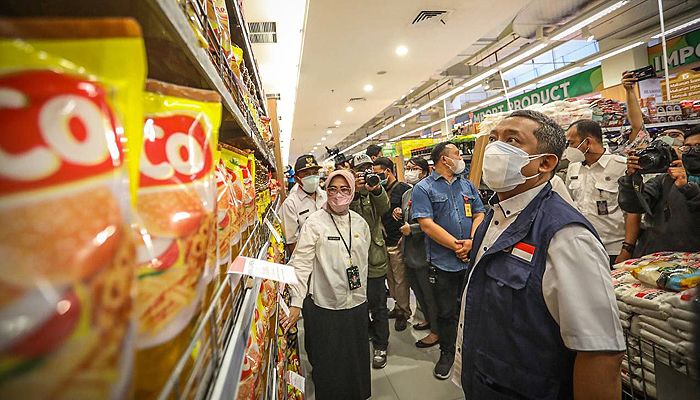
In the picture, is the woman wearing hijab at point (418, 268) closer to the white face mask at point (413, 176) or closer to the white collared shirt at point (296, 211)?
the white collared shirt at point (296, 211)

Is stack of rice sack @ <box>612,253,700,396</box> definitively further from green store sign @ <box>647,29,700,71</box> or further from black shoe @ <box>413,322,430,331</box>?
green store sign @ <box>647,29,700,71</box>

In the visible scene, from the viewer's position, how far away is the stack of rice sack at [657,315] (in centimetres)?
147

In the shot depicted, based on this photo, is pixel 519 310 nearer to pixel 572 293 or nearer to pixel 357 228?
pixel 572 293

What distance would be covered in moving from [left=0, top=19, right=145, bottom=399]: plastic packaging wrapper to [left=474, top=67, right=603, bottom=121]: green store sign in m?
9.35

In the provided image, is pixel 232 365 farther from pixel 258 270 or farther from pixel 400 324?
pixel 400 324

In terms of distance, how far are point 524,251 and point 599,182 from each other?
2.40m

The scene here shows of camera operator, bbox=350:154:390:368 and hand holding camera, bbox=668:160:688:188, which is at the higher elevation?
hand holding camera, bbox=668:160:688:188

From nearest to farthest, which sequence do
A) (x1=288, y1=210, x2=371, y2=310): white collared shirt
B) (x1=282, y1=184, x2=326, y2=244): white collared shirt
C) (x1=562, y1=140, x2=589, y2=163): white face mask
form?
(x1=288, y1=210, x2=371, y2=310): white collared shirt, (x1=562, y1=140, x2=589, y2=163): white face mask, (x1=282, y1=184, x2=326, y2=244): white collared shirt

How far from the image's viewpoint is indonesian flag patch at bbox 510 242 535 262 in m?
1.35

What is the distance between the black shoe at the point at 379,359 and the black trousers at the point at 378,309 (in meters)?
0.04

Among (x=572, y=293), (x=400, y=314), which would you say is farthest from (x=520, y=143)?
(x=400, y=314)

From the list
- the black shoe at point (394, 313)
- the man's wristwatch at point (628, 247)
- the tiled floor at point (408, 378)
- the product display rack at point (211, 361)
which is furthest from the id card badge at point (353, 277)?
the man's wristwatch at point (628, 247)

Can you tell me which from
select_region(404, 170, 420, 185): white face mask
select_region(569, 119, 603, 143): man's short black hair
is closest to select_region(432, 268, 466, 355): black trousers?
select_region(569, 119, 603, 143): man's short black hair

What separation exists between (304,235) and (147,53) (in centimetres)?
188
